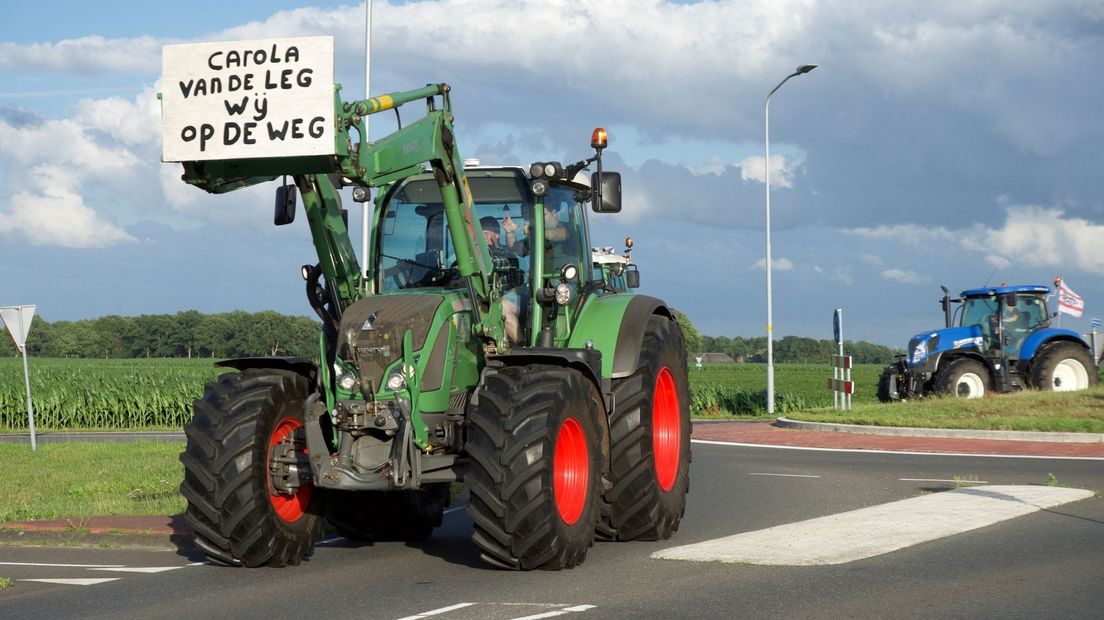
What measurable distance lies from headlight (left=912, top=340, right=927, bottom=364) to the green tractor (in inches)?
822

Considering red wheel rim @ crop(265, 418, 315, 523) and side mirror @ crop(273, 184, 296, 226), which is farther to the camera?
side mirror @ crop(273, 184, 296, 226)

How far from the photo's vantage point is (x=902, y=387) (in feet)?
103

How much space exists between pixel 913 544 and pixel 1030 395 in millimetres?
18148

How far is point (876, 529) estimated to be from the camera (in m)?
10.9

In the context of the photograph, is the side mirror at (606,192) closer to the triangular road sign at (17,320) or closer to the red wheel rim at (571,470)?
the red wheel rim at (571,470)

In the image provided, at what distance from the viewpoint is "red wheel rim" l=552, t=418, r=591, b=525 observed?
30.4ft

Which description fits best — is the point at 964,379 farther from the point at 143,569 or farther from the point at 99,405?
the point at 143,569

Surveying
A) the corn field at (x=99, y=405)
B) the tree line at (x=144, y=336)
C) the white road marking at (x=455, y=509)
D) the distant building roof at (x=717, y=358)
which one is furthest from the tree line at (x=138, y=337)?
the distant building roof at (x=717, y=358)

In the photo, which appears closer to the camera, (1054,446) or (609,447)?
(609,447)

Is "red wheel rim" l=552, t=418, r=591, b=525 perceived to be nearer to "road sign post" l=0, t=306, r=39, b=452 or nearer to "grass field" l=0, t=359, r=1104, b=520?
"grass field" l=0, t=359, r=1104, b=520

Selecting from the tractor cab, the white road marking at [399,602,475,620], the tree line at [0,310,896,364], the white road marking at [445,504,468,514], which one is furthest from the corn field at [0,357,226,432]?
the white road marking at [399,602,475,620]

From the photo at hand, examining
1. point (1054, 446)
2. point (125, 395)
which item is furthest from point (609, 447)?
point (125, 395)

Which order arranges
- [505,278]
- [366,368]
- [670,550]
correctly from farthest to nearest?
[505,278]
[670,550]
[366,368]

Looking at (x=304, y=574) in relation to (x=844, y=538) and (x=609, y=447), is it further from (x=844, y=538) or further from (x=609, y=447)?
(x=844, y=538)
